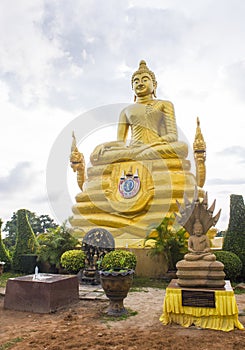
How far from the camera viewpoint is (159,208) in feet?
40.5

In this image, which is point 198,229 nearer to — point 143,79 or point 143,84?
point 143,84

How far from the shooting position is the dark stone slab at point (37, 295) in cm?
597

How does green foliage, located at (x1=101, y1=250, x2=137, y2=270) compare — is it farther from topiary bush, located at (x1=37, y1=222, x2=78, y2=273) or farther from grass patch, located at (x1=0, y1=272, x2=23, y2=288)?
grass patch, located at (x1=0, y1=272, x2=23, y2=288)

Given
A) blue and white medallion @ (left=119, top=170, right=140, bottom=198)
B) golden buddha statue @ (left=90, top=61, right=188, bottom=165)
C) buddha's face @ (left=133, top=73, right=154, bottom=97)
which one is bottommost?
blue and white medallion @ (left=119, top=170, right=140, bottom=198)

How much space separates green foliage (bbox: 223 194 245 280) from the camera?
973 centimetres

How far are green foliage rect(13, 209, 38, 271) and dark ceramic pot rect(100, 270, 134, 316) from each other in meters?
6.77

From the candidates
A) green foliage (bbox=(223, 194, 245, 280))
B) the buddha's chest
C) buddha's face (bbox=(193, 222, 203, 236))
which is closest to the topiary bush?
green foliage (bbox=(223, 194, 245, 280))

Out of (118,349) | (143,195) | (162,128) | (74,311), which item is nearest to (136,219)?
(143,195)

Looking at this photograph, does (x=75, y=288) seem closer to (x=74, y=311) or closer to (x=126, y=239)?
(x=74, y=311)

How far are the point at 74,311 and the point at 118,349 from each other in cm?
222

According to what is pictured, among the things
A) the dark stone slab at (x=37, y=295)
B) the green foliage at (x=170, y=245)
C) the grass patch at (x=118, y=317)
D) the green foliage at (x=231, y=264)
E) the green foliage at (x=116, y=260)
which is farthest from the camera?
the green foliage at (x=170, y=245)

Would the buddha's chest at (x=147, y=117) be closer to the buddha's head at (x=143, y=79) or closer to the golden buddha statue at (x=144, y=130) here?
the golden buddha statue at (x=144, y=130)

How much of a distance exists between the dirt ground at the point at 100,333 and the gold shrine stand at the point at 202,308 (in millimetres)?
139

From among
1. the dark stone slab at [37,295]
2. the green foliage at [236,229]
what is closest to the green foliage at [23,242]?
the dark stone slab at [37,295]
